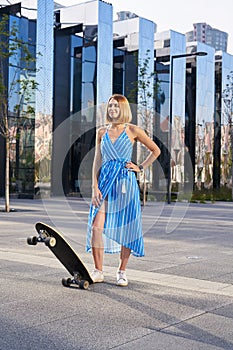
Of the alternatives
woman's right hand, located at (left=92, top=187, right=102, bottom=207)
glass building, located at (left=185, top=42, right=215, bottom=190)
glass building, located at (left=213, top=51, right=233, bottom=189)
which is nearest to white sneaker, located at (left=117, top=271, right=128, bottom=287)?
woman's right hand, located at (left=92, top=187, right=102, bottom=207)

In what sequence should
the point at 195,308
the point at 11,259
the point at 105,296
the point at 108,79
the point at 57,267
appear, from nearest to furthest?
the point at 195,308 < the point at 105,296 < the point at 57,267 < the point at 11,259 < the point at 108,79

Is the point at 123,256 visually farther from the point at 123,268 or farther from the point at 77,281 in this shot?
the point at 77,281

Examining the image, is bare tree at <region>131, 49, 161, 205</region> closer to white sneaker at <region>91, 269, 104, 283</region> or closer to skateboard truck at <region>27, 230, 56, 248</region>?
white sneaker at <region>91, 269, 104, 283</region>

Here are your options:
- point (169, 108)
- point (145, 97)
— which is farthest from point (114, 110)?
point (169, 108)

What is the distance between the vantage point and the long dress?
6391 mm

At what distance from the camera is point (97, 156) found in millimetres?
6641

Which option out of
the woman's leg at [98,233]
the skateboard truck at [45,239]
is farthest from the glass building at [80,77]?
the skateboard truck at [45,239]

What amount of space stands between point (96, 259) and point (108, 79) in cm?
2660

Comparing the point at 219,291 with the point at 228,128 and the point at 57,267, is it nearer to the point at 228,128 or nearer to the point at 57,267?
the point at 57,267

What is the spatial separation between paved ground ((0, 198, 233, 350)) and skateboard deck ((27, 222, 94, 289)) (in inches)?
4.7

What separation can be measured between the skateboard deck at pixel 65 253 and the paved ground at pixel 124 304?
119 mm

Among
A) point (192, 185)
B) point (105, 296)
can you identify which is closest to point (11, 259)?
point (105, 296)

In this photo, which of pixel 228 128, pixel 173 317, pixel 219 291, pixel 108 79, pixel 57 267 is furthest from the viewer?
pixel 228 128

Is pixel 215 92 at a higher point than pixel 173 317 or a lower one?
higher
